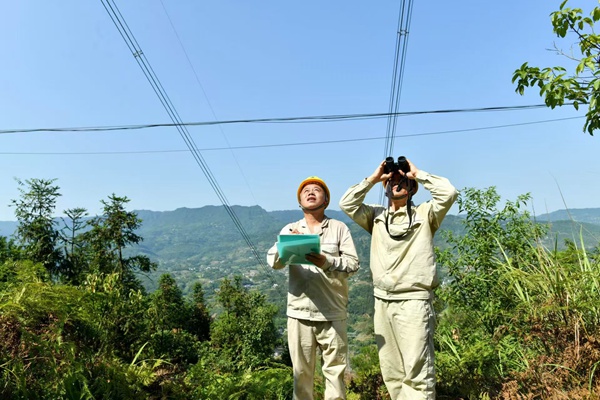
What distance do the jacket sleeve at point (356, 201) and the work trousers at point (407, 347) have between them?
587 millimetres

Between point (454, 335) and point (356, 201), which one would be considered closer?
point (356, 201)

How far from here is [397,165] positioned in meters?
2.53

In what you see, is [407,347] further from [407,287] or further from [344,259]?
[344,259]

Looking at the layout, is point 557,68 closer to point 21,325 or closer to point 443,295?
point 443,295

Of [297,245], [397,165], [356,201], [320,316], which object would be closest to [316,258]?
[297,245]

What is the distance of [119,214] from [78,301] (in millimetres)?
11659

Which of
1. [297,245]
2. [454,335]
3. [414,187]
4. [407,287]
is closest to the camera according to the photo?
[297,245]

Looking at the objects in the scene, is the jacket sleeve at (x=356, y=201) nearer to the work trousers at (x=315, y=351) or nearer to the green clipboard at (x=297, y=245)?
the green clipboard at (x=297, y=245)

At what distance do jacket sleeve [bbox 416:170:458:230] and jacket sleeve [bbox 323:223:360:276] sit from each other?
56cm

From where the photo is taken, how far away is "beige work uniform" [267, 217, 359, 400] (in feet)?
7.90

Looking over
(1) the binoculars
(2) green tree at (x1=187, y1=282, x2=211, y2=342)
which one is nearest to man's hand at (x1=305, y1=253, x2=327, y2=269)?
(1) the binoculars

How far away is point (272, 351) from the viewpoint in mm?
17828

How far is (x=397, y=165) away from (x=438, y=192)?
0.32 meters

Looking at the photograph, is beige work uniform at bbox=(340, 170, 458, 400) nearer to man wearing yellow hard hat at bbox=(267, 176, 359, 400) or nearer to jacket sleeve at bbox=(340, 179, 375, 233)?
jacket sleeve at bbox=(340, 179, 375, 233)
